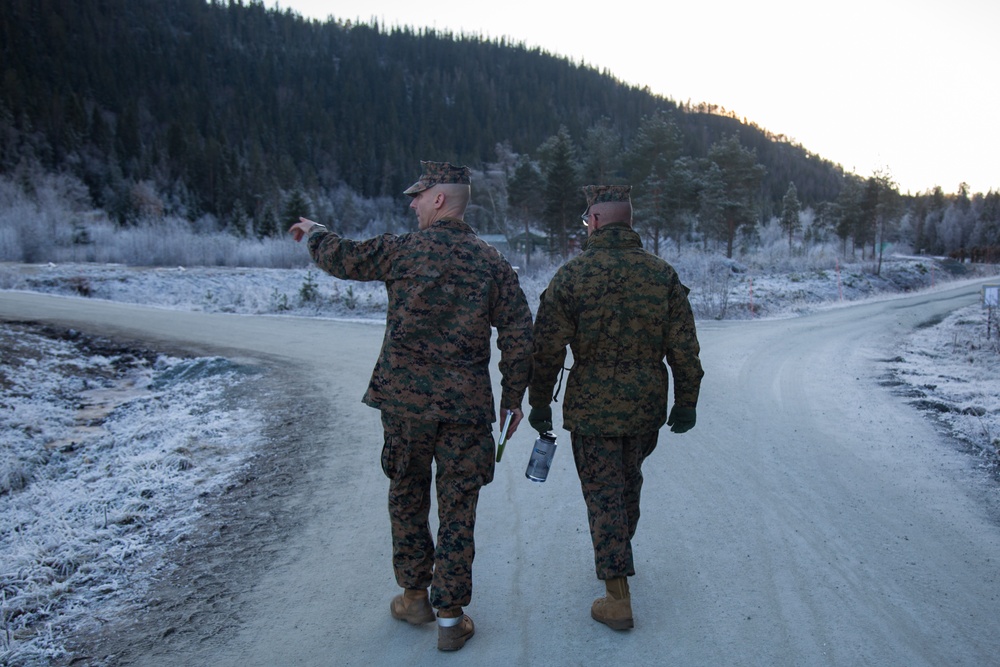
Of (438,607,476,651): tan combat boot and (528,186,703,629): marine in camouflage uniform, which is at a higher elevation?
(528,186,703,629): marine in camouflage uniform

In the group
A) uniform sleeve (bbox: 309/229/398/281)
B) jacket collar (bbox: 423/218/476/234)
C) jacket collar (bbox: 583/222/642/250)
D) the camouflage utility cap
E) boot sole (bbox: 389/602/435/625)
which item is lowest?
boot sole (bbox: 389/602/435/625)

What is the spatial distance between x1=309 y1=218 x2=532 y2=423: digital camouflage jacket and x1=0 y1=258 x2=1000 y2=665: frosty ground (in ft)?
6.84

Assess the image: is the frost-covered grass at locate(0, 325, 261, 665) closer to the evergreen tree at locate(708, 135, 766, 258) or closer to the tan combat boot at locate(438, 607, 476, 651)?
the tan combat boot at locate(438, 607, 476, 651)

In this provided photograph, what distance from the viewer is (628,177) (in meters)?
42.2

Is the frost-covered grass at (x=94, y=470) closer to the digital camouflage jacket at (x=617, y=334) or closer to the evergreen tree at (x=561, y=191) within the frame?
the digital camouflage jacket at (x=617, y=334)

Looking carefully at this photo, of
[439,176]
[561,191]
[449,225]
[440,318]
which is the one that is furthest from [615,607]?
[561,191]

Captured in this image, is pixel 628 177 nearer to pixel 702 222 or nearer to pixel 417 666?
pixel 702 222

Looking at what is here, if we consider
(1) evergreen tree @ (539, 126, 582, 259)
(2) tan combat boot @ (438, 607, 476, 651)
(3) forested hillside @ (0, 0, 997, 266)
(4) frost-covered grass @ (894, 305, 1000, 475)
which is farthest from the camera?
(3) forested hillside @ (0, 0, 997, 266)

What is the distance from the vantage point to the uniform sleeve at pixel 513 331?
3.36 metres

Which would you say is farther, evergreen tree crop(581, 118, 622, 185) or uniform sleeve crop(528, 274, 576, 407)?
evergreen tree crop(581, 118, 622, 185)

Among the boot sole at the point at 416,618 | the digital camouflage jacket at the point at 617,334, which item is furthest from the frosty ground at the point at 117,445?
the digital camouflage jacket at the point at 617,334

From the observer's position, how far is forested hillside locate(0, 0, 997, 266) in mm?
42188

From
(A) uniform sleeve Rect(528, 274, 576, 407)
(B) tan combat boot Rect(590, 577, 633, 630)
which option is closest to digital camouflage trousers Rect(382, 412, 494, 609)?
(A) uniform sleeve Rect(528, 274, 576, 407)

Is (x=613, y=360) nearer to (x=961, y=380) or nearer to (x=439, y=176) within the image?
(x=439, y=176)
